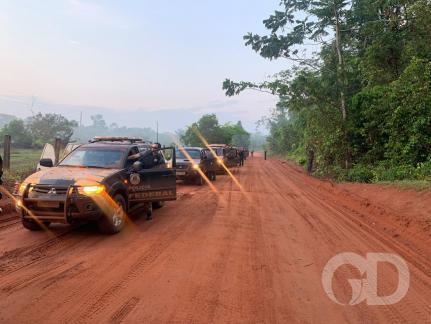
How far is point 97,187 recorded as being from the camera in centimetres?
763

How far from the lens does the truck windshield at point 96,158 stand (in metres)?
8.90

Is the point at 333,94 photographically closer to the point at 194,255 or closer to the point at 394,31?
the point at 394,31

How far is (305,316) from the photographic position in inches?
172

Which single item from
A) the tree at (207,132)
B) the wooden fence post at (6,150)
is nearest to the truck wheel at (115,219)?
the wooden fence post at (6,150)

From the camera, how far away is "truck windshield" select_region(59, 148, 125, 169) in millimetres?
8898

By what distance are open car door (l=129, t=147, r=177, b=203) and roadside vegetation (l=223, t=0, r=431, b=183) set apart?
10.1 m

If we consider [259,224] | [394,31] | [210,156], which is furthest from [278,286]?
[394,31]

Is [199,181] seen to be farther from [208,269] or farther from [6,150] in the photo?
[208,269]

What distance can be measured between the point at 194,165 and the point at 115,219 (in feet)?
32.2

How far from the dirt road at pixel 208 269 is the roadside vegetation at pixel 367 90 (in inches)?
325

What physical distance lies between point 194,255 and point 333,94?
60.9 ft

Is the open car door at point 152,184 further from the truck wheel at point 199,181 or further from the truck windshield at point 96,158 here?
the truck wheel at point 199,181

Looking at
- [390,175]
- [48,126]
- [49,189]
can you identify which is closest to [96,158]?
[49,189]

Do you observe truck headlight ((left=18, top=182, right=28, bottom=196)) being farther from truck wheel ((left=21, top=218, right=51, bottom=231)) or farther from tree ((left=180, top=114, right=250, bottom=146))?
tree ((left=180, top=114, right=250, bottom=146))
